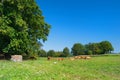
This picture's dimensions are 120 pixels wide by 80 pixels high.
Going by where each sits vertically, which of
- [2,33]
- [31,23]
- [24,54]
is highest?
[31,23]

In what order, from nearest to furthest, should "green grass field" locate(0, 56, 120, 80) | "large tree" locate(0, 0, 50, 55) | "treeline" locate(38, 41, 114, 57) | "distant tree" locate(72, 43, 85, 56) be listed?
1. "green grass field" locate(0, 56, 120, 80)
2. "large tree" locate(0, 0, 50, 55)
3. "treeline" locate(38, 41, 114, 57)
4. "distant tree" locate(72, 43, 85, 56)

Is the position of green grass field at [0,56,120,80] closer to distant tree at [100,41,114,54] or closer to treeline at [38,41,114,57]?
treeline at [38,41,114,57]

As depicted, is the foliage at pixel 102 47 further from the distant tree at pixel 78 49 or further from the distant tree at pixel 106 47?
the distant tree at pixel 78 49

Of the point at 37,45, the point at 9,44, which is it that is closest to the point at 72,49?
the point at 37,45

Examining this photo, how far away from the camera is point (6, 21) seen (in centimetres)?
3959

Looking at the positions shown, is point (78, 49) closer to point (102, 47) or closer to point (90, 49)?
point (90, 49)

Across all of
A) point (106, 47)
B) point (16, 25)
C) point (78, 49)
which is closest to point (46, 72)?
point (16, 25)

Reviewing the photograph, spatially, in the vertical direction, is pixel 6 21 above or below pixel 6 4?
below

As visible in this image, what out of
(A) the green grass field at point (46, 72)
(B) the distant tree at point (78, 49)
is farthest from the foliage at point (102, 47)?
(A) the green grass field at point (46, 72)

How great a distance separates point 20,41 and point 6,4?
268 inches

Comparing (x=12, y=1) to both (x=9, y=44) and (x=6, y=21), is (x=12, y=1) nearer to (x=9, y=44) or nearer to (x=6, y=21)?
(x=6, y=21)

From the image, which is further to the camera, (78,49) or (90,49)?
(78,49)

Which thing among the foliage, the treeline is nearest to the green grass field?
the treeline

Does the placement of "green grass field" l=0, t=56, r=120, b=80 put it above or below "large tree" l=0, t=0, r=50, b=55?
below
